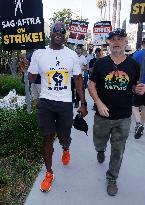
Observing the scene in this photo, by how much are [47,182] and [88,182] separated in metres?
0.60

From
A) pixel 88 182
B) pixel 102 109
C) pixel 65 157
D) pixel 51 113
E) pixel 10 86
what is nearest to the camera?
pixel 102 109

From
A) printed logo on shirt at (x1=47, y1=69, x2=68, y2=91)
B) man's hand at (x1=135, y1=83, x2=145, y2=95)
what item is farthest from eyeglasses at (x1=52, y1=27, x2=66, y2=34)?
man's hand at (x1=135, y1=83, x2=145, y2=95)

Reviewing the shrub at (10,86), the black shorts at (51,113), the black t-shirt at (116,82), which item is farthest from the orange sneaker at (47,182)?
the shrub at (10,86)

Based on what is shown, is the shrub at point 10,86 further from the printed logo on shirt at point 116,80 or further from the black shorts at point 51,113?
the printed logo on shirt at point 116,80

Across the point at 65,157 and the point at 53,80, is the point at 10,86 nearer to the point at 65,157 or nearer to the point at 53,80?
the point at 65,157

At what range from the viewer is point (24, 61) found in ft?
18.0

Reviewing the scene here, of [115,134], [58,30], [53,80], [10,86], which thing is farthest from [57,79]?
[10,86]

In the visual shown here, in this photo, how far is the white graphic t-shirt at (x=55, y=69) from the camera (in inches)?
196

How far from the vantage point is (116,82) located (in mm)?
4773

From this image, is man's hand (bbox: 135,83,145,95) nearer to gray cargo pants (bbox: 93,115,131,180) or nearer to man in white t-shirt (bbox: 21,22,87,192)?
gray cargo pants (bbox: 93,115,131,180)

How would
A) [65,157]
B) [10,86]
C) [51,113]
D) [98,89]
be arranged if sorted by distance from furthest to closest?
[10,86] < [65,157] < [51,113] < [98,89]

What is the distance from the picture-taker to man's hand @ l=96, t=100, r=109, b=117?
4734 millimetres

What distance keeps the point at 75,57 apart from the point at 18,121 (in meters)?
1.81

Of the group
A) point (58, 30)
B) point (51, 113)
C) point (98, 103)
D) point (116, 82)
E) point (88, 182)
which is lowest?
point (88, 182)
